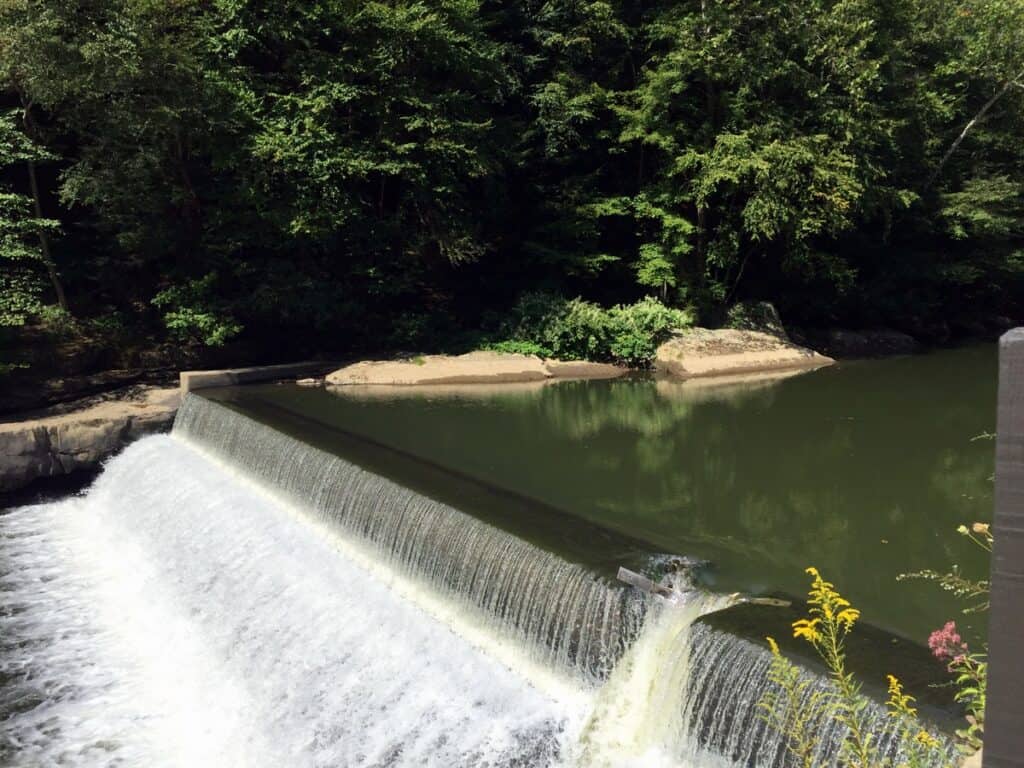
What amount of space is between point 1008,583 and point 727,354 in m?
17.2

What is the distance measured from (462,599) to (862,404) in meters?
9.82

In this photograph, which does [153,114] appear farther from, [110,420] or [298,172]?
[110,420]

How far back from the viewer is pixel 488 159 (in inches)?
730

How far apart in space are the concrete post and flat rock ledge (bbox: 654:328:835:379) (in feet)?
52.9

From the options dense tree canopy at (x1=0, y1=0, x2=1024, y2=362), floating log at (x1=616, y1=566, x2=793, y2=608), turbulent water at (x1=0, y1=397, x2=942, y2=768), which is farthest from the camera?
dense tree canopy at (x1=0, y1=0, x2=1024, y2=362)

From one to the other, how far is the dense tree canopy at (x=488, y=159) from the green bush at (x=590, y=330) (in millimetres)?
1509

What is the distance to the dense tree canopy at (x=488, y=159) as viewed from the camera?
15.1 m

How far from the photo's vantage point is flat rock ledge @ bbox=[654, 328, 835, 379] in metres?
17.7

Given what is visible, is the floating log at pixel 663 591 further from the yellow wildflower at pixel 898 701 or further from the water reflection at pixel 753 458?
the yellow wildflower at pixel 898 701

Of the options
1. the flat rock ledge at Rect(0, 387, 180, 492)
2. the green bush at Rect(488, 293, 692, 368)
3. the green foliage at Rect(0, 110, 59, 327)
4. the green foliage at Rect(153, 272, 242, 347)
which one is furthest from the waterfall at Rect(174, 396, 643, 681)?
the green bush at Rect(488, 293, 692, 368)

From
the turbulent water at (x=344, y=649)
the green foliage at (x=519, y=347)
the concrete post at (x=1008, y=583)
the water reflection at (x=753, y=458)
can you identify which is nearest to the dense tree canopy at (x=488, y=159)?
the green foliage at (x=519, y=347)

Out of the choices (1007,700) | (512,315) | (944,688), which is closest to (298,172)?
(512,315)

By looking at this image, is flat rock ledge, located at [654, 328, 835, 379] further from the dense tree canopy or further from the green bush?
the dense tree canopy

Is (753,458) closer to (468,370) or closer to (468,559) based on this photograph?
(468,559)
